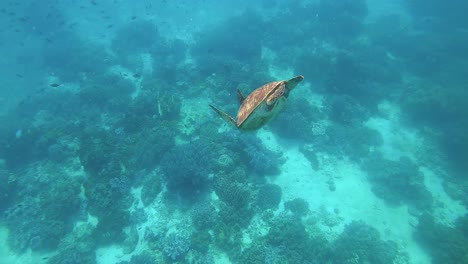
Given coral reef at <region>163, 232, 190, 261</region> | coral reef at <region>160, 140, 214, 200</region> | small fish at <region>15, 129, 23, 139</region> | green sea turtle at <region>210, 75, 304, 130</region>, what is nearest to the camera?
green sea turtle at <region>210, 75, 304, 130</region>

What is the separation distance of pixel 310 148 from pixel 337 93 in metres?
5.83

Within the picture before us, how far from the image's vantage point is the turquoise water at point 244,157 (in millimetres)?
11250

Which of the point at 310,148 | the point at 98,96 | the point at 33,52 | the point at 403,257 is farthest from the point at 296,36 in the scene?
the point at 33,52

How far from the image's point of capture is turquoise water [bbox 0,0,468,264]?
1125 cm

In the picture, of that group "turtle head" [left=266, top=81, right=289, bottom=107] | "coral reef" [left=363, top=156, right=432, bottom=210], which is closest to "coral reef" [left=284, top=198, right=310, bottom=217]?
"coral reef" [left=363, top=156, right=432, bottom=210]

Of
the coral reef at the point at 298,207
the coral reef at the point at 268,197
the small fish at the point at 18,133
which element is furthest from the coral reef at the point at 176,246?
the small fish at the point at 18,133

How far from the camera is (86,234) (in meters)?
11.7

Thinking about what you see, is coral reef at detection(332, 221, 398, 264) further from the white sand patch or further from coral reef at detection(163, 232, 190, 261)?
the white sand patch

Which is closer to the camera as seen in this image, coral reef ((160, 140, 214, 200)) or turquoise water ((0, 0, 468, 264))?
turquoise water ((0, 0, 468, 264))

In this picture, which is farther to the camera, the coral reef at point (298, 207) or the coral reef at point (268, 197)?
the coral reef at point (298, 207)

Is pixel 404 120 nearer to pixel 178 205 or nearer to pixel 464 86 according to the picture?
pixel 464 86

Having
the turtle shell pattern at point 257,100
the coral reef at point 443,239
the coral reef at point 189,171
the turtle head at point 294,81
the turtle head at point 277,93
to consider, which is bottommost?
the coral reef at point 443,239

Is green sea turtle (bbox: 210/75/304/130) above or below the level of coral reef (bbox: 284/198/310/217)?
above

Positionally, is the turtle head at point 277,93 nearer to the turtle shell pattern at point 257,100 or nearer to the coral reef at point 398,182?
the turtle shell pattern at point 257,100
